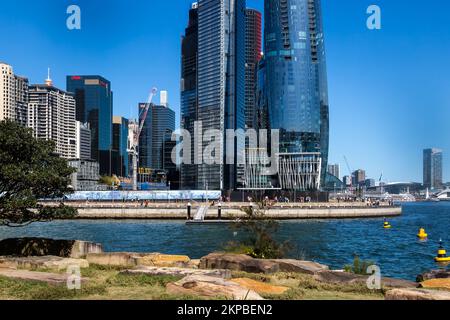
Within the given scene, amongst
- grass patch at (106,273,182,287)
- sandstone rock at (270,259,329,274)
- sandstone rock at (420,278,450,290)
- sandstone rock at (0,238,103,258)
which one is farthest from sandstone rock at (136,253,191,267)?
sandstone rock at (420,278,450,290)

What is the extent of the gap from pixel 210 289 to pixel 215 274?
4679 millimetres

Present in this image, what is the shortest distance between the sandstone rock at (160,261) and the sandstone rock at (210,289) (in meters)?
9.71

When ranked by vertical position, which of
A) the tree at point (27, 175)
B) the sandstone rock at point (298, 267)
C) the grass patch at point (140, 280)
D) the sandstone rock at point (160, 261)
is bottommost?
the sandstone rock at point (160, 261)

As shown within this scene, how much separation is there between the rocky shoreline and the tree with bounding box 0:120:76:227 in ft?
7.73

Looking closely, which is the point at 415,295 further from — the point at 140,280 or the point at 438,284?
the point at 140,280

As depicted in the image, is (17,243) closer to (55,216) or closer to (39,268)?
(55,216)

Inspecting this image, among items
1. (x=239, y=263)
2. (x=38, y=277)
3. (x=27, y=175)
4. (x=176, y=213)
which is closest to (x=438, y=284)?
(x=239, y=263)

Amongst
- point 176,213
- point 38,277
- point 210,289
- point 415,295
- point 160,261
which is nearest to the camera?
point 415,295

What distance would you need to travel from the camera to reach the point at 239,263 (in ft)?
86.5

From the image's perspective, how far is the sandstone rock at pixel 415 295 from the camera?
1605cm

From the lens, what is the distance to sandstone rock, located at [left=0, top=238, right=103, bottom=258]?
31547 mm

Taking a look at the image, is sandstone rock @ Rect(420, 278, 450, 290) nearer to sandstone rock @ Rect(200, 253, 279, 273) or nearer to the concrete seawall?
sandstone rock @ Rect(200, 253, 279, 273)

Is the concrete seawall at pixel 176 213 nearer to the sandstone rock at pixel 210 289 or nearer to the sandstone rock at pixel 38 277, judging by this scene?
the sandstone rock at pixel 38 277

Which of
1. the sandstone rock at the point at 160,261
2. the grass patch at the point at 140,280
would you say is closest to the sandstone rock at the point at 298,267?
the sandstone rock at the point at 160,261
